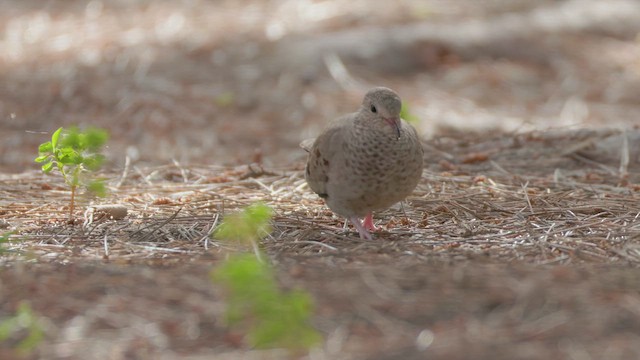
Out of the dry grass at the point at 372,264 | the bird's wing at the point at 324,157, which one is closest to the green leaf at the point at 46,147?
the dry grass at the point at 372,264

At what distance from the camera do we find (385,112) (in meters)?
4.62

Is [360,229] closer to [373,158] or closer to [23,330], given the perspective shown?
[373,158]

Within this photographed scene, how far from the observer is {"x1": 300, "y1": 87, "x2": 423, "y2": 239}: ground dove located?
15.1ft

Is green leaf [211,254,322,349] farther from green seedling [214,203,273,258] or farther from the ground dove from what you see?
the ground dove

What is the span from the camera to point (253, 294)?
10.7 ft

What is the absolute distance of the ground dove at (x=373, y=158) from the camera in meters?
Result: 4.61

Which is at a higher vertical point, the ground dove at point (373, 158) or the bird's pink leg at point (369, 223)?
the ground dove at point (373, 158)

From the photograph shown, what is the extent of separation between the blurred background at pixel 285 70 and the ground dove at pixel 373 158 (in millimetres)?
2895

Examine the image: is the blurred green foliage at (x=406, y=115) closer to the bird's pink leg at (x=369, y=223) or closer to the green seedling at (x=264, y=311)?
the bird's pink leg at (x=369, y=223)

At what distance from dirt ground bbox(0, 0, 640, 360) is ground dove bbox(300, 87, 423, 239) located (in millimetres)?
231

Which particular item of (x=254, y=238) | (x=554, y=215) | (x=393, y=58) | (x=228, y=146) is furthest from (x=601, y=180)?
(x=393, y=58)

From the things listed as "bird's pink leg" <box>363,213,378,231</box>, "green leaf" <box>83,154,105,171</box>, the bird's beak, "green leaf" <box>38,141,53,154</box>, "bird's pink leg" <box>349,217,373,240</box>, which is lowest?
"bird's pink leg" <box>363,213,378,231</box>

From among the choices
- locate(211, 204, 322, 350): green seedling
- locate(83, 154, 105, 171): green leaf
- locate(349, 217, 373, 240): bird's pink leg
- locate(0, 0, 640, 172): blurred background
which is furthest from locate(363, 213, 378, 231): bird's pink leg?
locate(0, 0, 640, 172): blurred background

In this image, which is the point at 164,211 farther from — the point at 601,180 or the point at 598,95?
the point at 598,95
